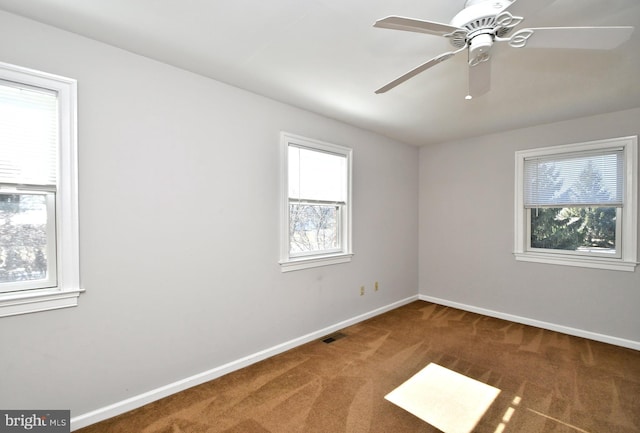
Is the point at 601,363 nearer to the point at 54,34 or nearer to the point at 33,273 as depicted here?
the point at 33,273

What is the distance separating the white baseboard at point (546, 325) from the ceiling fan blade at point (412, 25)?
12.7 feet

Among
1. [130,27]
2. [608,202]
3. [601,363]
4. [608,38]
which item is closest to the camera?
[608,38]

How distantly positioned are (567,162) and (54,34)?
16.5 ft

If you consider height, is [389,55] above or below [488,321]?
above

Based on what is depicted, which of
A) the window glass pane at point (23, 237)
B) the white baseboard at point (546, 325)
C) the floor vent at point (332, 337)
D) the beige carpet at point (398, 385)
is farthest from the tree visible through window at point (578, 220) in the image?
the window glass pane at point (23, 237)

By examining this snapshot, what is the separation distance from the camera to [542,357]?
117 inches

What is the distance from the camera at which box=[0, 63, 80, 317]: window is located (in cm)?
175

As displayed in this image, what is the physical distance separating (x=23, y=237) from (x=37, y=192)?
11.4 inches

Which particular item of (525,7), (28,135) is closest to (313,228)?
(28,135)

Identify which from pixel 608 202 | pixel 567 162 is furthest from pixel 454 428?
pixel 567 162

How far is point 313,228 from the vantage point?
3.51m

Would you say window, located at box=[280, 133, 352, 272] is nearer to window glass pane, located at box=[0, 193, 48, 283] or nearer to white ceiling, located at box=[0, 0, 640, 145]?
white ceiling, located at box=[0, 0, 640, 145]

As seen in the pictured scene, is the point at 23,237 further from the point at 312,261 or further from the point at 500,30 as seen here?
the point at 500,30

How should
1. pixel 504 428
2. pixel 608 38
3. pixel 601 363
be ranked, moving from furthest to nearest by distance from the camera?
pixel 601 363
pixel 504 428
pixel 608 38
